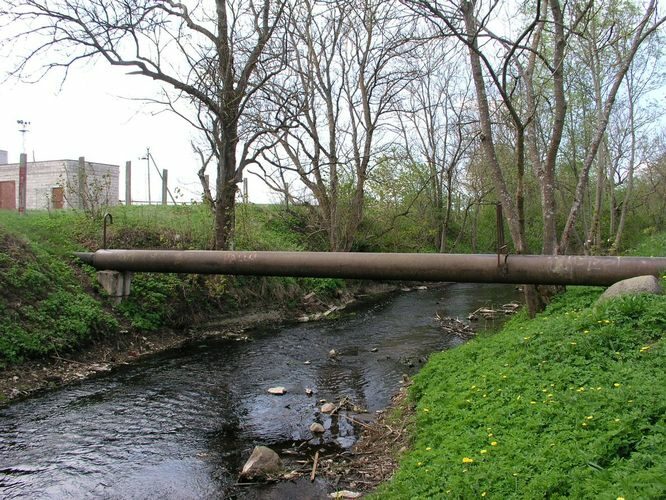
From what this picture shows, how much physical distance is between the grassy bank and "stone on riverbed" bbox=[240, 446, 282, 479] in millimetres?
1608

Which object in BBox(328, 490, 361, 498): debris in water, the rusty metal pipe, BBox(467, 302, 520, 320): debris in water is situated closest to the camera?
BBox(328, 490, 361, 498): debris in water

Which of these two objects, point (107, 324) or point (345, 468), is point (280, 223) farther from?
point (345, 468)

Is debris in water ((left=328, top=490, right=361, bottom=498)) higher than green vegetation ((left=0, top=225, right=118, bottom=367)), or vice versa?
green vegetation ((left=0, top=225, right=118, bottom=367))

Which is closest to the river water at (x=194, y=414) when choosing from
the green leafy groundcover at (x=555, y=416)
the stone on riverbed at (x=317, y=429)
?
the stone on riverbed at (x=317, y=429)

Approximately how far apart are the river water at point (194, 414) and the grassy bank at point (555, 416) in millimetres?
1582

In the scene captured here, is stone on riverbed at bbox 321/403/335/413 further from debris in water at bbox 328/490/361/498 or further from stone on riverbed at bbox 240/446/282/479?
debris in water at bbox 328/490/361/498

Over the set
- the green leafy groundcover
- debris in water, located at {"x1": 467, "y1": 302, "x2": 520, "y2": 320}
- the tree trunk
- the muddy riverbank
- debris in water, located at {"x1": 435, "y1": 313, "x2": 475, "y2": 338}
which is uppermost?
the tree trunk

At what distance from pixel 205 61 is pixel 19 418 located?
10739mm

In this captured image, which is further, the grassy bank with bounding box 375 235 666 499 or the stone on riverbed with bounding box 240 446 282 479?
the stone on riverbed with bounding box 240 446 282 479

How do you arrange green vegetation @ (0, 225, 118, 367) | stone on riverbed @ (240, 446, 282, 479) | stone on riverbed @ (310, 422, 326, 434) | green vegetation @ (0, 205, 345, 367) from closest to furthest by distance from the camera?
stone on riverbed @ (240, 446, 282, 479)
stone on riverbed @ (310, 422, 326, 434)
green vegetation @ (0, 225, 118, 367)
green vegetation @ (0, 205, 345, 367)

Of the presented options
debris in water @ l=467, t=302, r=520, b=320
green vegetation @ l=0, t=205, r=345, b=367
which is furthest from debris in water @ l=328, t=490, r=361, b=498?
debris in water @ l=467, t=302, r=520, b=320

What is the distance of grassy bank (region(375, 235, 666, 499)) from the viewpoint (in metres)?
3.81

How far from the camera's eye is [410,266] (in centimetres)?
976

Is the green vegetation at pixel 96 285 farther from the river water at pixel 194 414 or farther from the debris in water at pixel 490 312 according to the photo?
the debris in water at pixel 490 312
